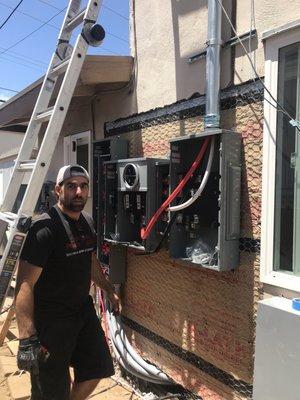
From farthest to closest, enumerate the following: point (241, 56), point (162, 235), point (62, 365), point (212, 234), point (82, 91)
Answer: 1. point (82, 91)
2. point (162, 235)
3. point (212, 234)
4. point (241, 56)
5. point (62, 365)

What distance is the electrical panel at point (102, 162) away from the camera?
13.7ft

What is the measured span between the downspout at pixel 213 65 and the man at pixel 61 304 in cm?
106

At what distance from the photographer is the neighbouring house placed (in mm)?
2785

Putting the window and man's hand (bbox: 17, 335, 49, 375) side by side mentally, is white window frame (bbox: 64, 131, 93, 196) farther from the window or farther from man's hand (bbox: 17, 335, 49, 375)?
man's hand (bbox: 17, 335, 49, 375)

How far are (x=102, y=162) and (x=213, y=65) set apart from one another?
1.61 meters

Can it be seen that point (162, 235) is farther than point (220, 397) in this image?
Yes

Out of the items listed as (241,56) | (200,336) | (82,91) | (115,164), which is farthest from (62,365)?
(82,91)

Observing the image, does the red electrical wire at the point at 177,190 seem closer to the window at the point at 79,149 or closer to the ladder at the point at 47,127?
the ladder at the point at 47,127

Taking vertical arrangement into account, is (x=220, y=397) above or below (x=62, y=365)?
below

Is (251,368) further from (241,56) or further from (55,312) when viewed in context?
(241,56)

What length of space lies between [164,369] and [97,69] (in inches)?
116

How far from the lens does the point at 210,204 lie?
10.5 feet

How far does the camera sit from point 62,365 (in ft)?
9.31

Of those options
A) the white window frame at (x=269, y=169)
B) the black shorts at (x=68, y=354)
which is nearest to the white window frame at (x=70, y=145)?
the black shorts at (x=68, y=354)
